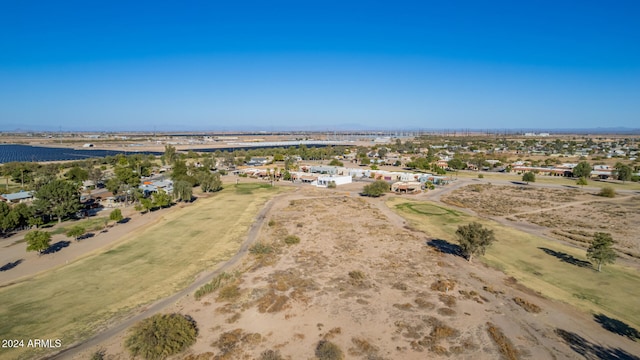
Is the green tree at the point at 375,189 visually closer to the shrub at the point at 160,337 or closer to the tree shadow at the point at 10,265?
the shrub at the point at 160,337

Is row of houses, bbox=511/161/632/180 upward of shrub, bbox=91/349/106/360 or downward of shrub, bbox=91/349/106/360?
Result: upward

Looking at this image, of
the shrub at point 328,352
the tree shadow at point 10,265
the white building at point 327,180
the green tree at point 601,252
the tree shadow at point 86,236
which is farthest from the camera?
the white building at point 327,180

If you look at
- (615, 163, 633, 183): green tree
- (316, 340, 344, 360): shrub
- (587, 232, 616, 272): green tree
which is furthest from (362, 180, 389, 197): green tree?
(615, 163, 633, 183): green tree

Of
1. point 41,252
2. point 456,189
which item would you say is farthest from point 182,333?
point 456,189

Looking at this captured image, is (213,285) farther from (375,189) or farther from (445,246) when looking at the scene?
(375,189)

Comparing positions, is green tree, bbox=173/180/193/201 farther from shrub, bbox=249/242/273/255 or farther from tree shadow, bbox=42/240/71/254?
shrub, bbox=249/242/273/255

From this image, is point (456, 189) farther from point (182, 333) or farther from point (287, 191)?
point (182, 333)

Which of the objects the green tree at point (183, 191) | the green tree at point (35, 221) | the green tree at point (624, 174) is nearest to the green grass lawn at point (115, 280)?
the green tree at point (183, 191)
